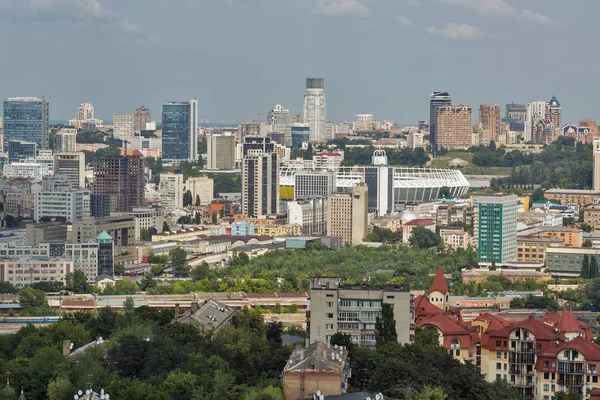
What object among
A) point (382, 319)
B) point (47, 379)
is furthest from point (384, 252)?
point (47, 379)

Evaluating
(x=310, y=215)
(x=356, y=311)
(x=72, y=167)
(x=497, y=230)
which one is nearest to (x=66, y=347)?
(x=356, y=311)

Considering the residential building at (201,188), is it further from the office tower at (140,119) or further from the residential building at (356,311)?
the residential building at (356,311)

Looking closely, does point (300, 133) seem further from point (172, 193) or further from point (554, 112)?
point (172, 193)

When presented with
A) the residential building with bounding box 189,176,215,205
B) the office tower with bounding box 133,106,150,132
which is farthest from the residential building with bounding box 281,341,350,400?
the office tower with bounding box 133,106,150,132

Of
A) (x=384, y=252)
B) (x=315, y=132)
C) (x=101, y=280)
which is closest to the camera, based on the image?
Answer: (x=101, y=280)

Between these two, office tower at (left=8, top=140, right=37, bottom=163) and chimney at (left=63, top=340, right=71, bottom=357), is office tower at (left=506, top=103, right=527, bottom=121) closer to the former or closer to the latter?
office tower at (left=8, top=140, right=37, bottom=163)

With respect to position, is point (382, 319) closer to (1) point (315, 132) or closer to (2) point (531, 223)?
(2) point (531, 223)

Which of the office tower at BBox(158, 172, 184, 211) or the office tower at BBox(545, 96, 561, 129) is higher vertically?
the office tower at BBox(545, 96, 561, 129)
